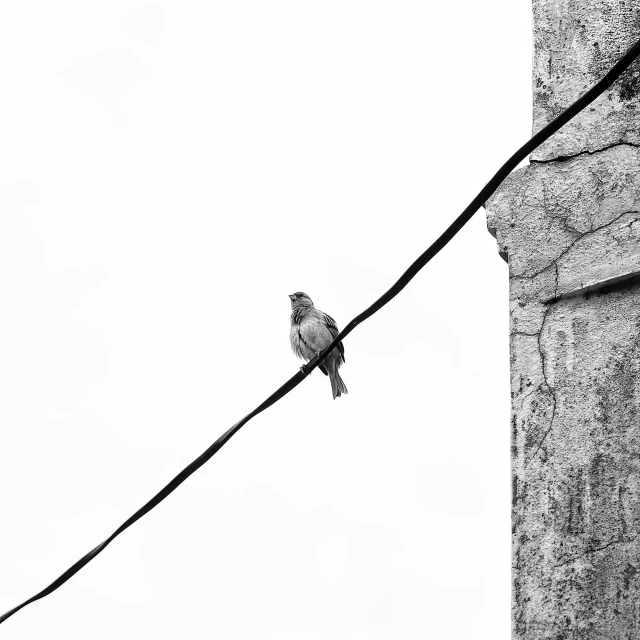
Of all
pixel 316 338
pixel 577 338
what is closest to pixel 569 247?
pixel 577 338

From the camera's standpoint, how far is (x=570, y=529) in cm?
358

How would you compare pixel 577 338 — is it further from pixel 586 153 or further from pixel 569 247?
pixel 586 153

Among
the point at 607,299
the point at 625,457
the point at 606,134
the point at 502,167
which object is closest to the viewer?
the point at 502,167

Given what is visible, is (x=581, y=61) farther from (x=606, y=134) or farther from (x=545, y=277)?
(x=545, y=277)

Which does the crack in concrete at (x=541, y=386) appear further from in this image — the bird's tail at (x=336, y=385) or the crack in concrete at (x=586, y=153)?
the bird's tail at (x=336, y=385)

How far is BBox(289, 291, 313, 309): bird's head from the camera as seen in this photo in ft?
33.6

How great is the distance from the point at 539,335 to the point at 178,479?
3.86 feet

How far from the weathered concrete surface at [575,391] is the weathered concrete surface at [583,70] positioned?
7 centimetres

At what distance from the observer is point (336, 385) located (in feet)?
32.5

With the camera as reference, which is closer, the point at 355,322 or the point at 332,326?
the point at 355,322

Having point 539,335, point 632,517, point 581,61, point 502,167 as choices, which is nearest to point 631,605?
point 632,517

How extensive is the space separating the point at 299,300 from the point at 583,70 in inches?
244

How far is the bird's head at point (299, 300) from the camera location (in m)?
10.2

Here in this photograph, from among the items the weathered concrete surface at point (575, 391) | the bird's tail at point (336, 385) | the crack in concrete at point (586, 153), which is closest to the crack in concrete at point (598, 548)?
the weathered concrete surface at point (575, 391)
